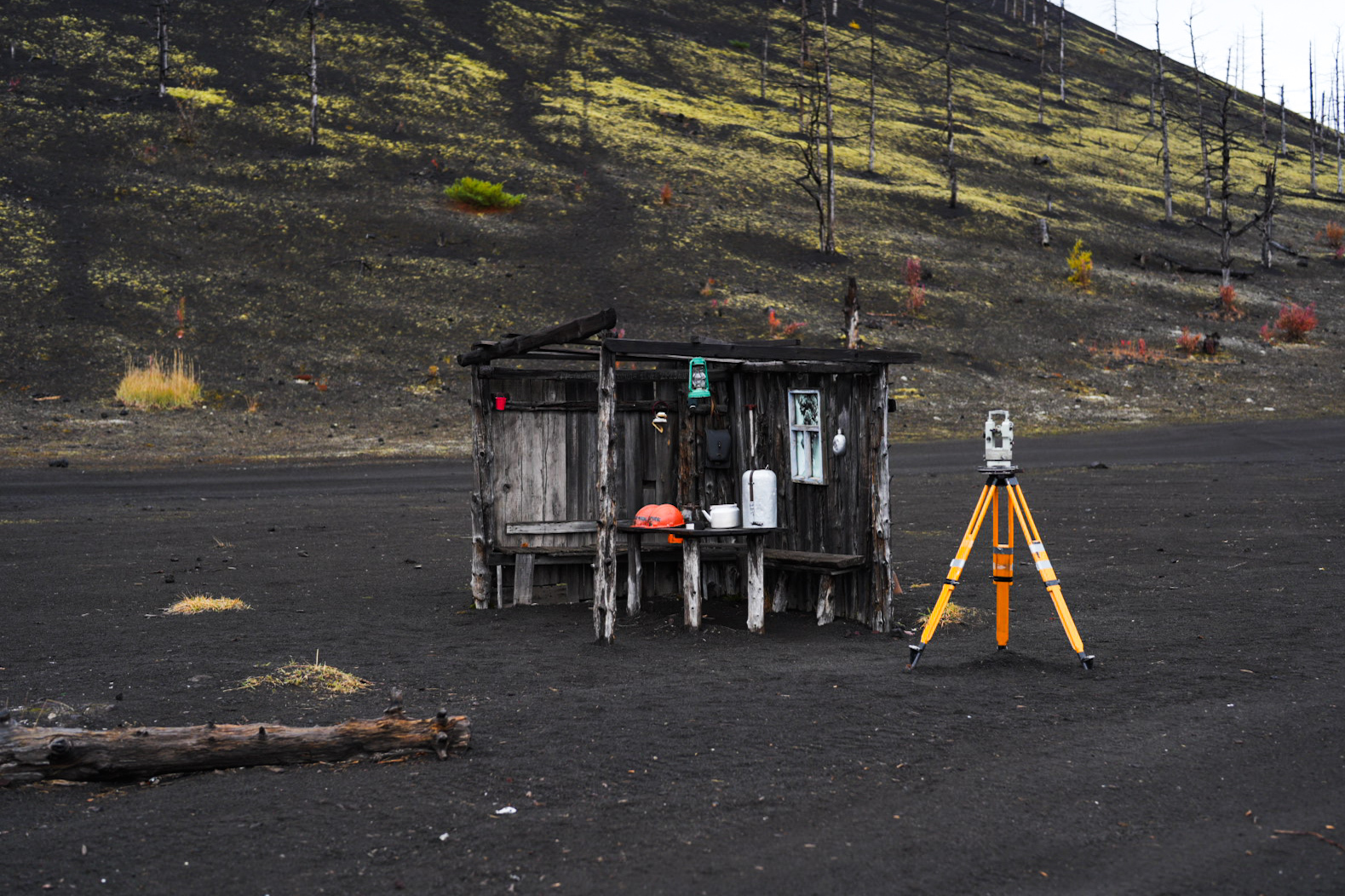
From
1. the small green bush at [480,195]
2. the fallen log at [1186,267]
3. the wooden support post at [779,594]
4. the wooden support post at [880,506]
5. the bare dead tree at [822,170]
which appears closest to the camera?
the wooden support post at [880,506]

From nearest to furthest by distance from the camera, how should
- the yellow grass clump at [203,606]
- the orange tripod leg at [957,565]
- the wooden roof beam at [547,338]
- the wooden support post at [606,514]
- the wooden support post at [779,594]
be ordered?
the orange tripod leg at [957,565]
the wooden roof beam at [547,338]
the wooden support post at [606,514]
the yellow grass clump at [203,606]
the wooden support post at [779,594]

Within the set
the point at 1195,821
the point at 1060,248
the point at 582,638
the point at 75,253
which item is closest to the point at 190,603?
the point at 582,638

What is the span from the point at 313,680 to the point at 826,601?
4906 millimetres

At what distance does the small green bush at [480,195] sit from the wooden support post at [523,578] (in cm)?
3461

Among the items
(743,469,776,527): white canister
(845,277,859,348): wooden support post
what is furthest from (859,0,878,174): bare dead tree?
(743,469,776,527): white canister

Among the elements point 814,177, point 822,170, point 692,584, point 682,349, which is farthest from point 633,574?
point 822,170

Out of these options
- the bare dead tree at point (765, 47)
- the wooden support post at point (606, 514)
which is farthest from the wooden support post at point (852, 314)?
the bare dead tree at point (765, 47)

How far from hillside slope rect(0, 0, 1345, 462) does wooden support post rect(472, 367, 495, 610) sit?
14216mm

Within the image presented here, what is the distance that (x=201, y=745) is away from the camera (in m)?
5.98

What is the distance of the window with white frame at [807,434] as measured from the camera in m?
10.7

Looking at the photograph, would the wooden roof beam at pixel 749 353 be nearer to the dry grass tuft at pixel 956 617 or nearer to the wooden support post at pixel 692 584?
the wooden support post at pixel 692 584

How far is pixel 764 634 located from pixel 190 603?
588 cm

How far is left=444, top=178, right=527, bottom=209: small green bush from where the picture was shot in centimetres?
4381

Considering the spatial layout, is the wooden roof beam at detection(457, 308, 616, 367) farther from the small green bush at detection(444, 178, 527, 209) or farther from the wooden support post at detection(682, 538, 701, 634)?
the small green bush at detection(444, 178, 527, 209)
